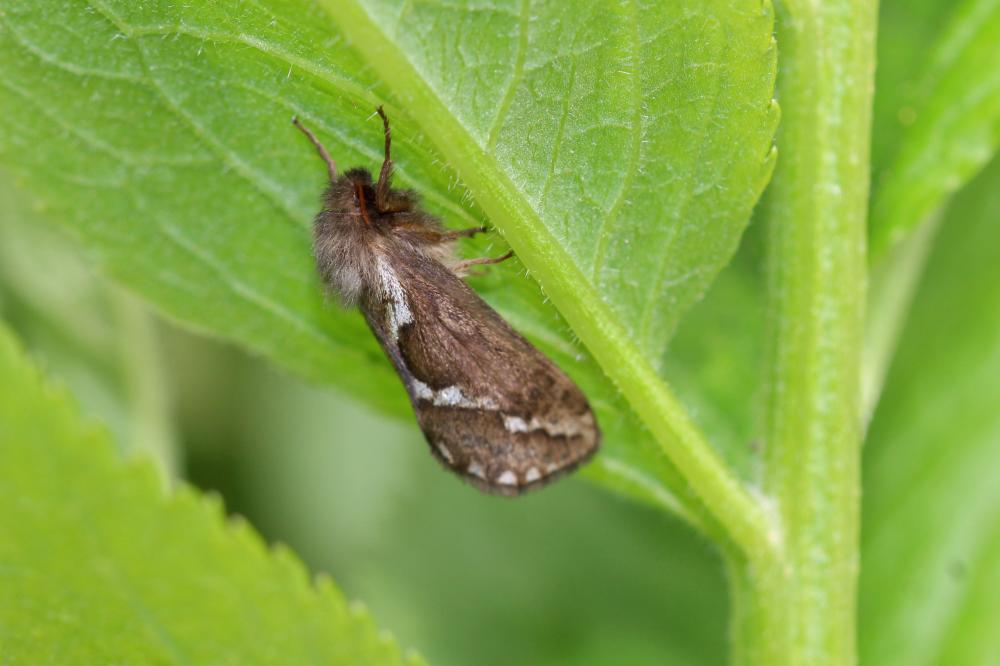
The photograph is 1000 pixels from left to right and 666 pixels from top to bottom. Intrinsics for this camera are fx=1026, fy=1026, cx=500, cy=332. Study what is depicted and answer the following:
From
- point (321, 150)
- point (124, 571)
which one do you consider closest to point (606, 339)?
point (321, 150)

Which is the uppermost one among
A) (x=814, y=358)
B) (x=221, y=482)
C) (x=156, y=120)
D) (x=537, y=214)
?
(x=221, y=482)

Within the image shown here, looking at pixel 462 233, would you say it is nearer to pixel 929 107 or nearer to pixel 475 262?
pixel 475 262

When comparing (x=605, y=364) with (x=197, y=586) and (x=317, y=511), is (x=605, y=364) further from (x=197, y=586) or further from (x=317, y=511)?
(x=317, y=511)

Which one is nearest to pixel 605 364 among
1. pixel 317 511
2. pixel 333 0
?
pixel 333 0

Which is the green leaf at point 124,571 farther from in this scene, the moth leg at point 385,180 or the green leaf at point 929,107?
the green leaf at point 929,107

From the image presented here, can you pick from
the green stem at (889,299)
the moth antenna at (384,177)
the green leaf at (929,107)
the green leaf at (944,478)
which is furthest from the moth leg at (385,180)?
the green leaf at (944,478)

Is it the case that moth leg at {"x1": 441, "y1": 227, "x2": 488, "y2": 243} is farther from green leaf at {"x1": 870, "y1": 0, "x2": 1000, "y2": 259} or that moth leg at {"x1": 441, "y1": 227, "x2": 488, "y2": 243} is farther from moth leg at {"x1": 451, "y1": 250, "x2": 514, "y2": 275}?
green leaf at {"x1": 870, "y1": 0, "x2": 1000, "y2": 259}
